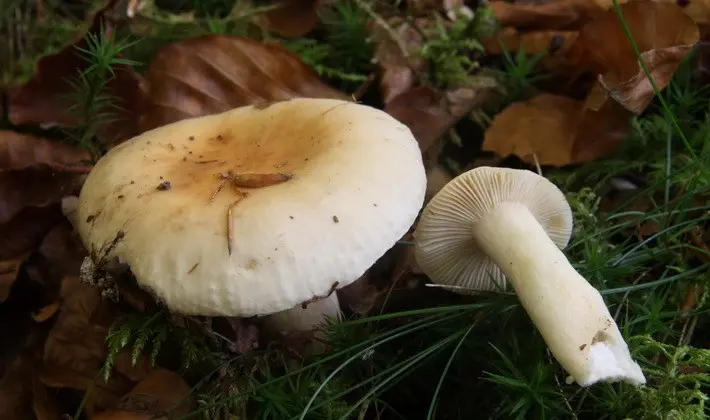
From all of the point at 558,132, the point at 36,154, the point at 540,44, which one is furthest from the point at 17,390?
the point at 540,44

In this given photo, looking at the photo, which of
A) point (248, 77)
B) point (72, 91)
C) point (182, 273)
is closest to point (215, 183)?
point (182, 273)

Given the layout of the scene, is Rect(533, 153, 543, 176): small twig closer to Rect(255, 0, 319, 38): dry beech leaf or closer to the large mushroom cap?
the large mushroom cap

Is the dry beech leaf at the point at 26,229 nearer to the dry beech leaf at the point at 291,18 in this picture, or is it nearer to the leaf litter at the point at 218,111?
the leaf litter at the point at 218,111

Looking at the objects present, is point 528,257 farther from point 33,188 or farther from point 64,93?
point 64,93

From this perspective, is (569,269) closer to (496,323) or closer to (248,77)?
(496,323)

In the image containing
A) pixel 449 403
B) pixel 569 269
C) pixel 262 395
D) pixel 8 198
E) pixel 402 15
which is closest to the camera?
pixel 569 269

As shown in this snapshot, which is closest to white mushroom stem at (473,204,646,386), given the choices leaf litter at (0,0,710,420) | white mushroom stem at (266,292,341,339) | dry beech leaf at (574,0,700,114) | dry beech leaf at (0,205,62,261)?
leaf litter at (0,0,710,420)

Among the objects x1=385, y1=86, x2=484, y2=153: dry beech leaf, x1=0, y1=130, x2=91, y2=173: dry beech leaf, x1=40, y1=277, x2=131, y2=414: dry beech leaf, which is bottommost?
x1=40, y1=277, x2=131, y2=414: dry beech leaf
